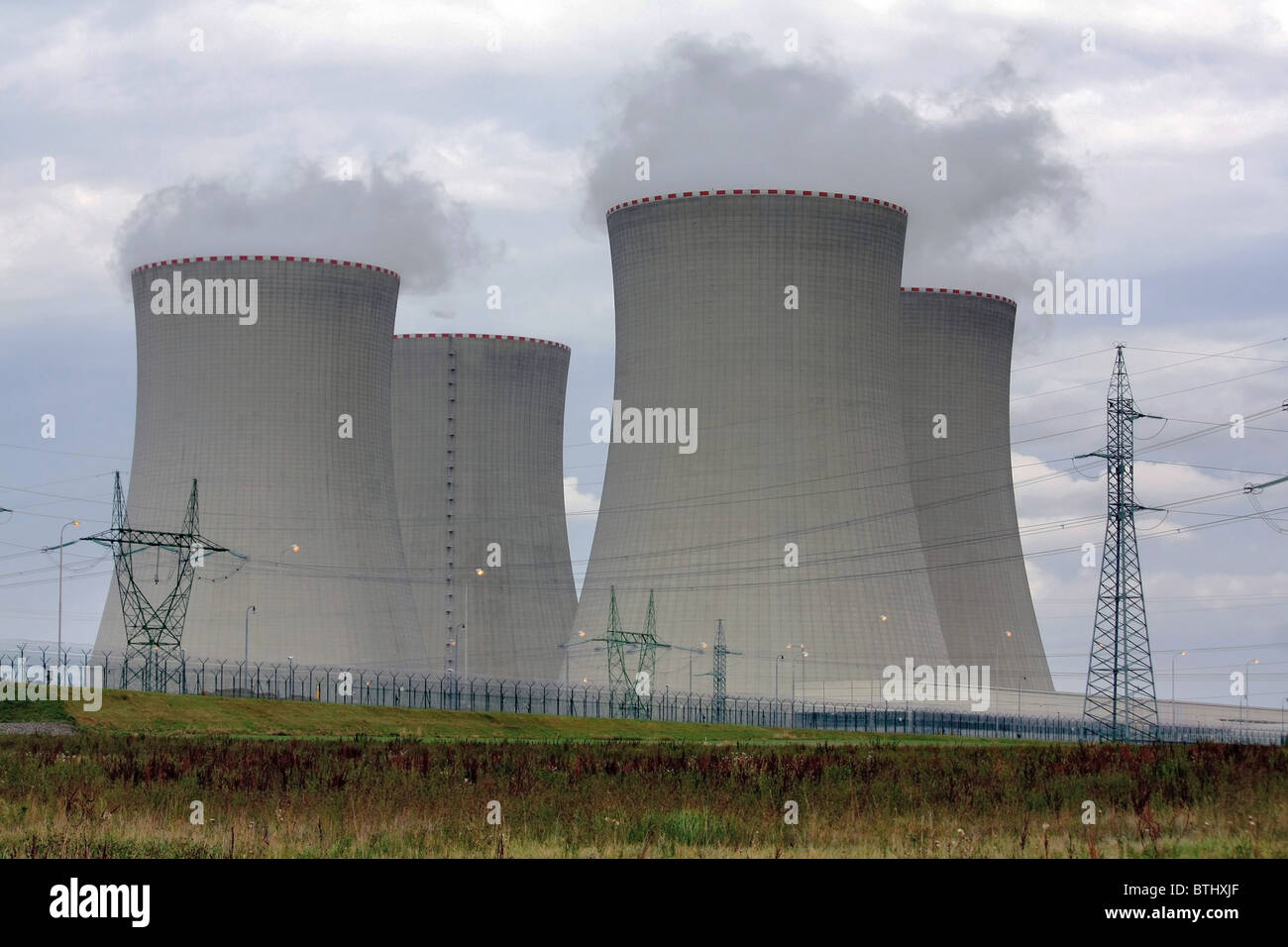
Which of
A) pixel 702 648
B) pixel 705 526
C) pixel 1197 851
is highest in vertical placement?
pixel 705 526

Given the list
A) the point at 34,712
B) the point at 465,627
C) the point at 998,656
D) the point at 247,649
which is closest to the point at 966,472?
the point at 998,656

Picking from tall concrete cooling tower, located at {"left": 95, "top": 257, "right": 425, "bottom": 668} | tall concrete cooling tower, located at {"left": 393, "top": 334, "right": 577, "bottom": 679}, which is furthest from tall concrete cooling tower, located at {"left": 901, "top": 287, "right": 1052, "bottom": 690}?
tall concrete cooling tower, located at {"left": 95, "top": 257, "right": 425, "bottom": 668}

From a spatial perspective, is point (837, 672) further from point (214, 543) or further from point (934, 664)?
point (214, 543)

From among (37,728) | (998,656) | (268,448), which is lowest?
(37,728)

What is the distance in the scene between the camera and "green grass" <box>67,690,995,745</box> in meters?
32.6

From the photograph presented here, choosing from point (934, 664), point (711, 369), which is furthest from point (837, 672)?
point (711, 369)

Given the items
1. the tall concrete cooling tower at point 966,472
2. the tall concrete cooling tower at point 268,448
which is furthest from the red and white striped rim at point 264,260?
the tall concrete cooling tower at point 966,472

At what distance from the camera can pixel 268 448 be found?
139 feet

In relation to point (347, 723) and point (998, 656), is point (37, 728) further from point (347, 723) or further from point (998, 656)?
point (998, 656)

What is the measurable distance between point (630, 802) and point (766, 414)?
31.0 meters

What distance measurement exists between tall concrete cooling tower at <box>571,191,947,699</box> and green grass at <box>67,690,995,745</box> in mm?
3888

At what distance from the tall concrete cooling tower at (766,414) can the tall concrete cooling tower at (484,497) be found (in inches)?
486

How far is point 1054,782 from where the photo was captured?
51.1 feet

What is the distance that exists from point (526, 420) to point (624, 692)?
11479mm
